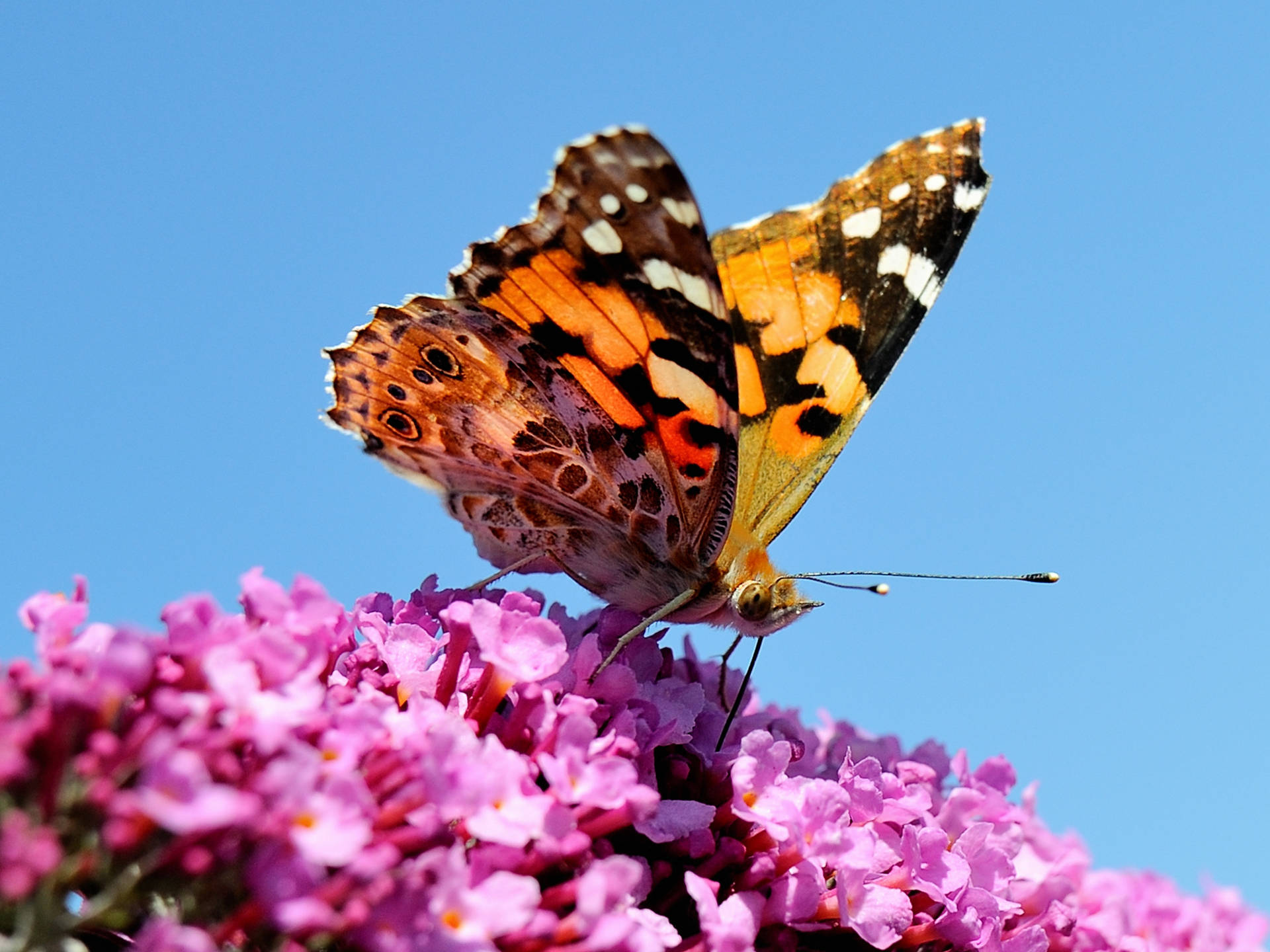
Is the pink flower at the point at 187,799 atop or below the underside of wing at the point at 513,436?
below

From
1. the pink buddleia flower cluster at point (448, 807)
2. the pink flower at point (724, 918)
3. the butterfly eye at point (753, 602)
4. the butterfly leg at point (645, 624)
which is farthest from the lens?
the butterfly eye at point (753, 602)

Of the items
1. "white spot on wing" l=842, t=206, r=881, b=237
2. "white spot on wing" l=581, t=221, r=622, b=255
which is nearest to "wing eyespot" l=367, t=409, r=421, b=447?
"white spot on wing" l=581, t=221, r=622, b=255

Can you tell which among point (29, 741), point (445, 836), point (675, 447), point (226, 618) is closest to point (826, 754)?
point (675, 447)

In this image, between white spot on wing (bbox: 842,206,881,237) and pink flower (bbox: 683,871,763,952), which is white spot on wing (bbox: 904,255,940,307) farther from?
pink flower (bbox: 683,871,763,952)

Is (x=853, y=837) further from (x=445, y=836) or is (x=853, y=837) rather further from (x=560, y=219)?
(x=560, y=219)

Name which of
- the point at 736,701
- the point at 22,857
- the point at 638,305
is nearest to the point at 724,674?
the point at 736,701

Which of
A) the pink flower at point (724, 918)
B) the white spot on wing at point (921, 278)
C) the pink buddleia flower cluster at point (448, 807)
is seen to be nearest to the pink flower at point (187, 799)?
the pink buddleia flower cluster at point (448, 807)

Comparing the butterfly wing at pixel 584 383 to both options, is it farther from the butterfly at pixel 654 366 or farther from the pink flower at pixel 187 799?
the pink flower at pixel 187 799
